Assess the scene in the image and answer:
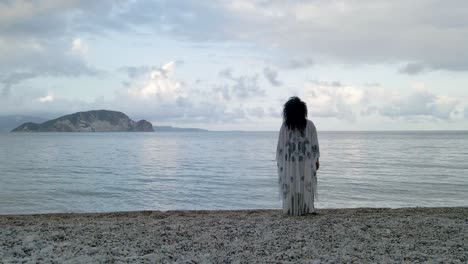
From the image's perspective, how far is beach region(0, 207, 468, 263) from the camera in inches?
253

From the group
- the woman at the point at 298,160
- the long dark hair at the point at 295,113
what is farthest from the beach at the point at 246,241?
the long dark hair at the point at 295,113

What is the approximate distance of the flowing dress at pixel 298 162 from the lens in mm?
9133

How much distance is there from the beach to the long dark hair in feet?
6.33

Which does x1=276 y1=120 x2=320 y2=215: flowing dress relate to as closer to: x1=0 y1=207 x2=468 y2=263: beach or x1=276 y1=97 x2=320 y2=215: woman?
x1=276 y1=97 x2=320 y2=215: woman

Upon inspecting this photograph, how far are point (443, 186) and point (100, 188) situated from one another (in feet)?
57.2

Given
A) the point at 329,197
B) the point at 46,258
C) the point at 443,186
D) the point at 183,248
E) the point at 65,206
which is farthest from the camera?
the point at 443,186

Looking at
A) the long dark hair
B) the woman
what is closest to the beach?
the woman

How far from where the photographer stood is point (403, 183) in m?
23.6

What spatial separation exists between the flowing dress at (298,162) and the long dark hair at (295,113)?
0.12 m

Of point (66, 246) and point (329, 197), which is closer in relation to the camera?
point (66, 246)

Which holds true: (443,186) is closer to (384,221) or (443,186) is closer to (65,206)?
(384,221)

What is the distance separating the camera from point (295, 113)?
8.92 meters

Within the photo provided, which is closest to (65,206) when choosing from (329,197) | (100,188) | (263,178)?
(100,188)

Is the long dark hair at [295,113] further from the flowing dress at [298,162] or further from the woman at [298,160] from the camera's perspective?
the flowing dress at [298,162]
